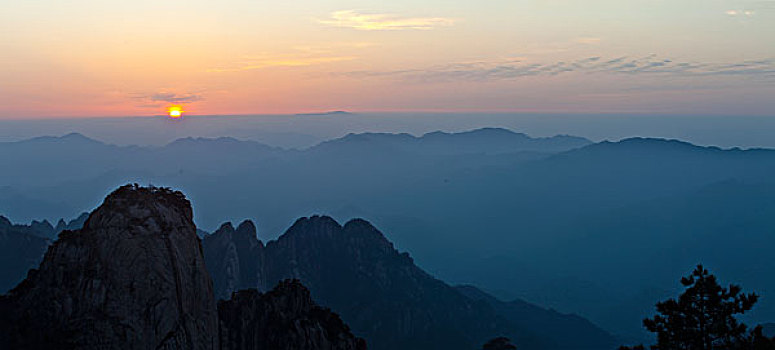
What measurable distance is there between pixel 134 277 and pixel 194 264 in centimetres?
490

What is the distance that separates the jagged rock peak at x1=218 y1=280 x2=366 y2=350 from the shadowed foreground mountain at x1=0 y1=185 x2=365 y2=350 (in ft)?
42.3

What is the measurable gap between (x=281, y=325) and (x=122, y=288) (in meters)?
25.9

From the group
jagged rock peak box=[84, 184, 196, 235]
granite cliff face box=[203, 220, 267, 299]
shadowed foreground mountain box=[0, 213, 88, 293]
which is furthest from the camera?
granite cliff face box=[203, 220, 267, 299]

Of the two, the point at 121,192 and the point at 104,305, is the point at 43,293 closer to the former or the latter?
the point at 104,305

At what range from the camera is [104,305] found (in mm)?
42438

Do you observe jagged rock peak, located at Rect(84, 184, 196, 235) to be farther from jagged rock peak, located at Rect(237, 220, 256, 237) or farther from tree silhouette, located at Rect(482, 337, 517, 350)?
jagged rock peak, located at Rect(237, 220, 256, 237)

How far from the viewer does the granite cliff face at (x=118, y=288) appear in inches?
1662

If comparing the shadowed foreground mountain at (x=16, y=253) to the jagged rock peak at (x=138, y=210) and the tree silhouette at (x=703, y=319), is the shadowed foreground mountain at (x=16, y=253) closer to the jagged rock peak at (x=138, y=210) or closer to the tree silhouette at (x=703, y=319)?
the jagged rock peak at (x=138, y=210)

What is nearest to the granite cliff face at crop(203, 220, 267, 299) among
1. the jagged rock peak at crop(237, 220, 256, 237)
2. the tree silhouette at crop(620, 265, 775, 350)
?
the jagged rock peak at crop(237, 220, 256, 237)

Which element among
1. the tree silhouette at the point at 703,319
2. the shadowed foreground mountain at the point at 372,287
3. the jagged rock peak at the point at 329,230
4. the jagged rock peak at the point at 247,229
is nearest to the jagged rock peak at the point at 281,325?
the tree silhouette at the point at 703,319

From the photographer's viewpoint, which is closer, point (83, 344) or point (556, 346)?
point (83, 344)

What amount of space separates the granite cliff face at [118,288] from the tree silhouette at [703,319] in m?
32.5

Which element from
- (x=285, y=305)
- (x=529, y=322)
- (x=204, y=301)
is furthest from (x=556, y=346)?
(x=204, y=301)

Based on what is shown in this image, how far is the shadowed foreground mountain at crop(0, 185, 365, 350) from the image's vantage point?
42.2 m
